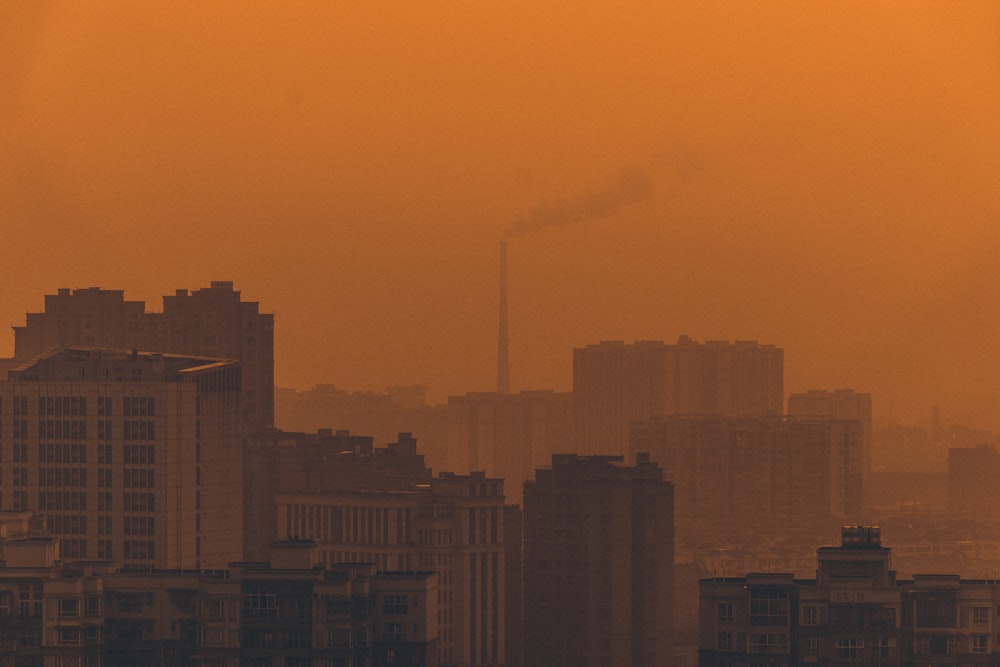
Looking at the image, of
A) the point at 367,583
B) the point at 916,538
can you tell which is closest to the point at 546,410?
the point at 916,538

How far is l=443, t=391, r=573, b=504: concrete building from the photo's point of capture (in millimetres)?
65500

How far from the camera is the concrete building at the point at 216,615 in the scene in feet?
89.6

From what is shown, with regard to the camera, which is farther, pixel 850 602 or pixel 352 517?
pixel 352 517

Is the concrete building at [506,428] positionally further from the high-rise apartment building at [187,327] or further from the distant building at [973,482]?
the distant building at [973,482]

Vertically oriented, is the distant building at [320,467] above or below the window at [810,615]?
above

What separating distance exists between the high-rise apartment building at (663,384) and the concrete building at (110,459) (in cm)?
2917

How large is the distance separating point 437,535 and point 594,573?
323cm

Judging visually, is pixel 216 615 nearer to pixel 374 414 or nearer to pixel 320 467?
pixel 320 467

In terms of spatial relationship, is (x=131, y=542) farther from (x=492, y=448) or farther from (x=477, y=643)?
(x=492, y=448)

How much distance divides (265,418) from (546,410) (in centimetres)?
1211

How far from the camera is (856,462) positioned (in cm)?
8231

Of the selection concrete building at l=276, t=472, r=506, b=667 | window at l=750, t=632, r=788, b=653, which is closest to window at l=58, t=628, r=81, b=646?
window at l=750, t=632, r=788, b=653

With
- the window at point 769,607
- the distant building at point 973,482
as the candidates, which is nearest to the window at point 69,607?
the window at point 769,607

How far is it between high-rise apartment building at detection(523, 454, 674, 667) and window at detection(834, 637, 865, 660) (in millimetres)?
22630
